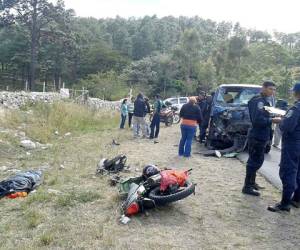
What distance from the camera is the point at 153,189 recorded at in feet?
18.8

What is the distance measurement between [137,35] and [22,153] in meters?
76.4

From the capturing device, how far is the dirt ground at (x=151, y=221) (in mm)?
4586

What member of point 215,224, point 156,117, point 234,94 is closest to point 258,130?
point 215,224

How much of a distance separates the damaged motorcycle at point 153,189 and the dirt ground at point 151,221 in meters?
0.16

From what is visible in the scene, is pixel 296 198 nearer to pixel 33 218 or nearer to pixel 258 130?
pixel 258 130

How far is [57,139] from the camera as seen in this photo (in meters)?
13.8

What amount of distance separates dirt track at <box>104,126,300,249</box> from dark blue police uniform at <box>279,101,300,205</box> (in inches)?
19.8

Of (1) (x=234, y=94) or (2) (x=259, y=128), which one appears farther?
(1) (x=234, y=94)

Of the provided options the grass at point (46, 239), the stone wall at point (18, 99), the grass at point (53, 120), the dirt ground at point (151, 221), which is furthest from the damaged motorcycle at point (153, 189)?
the stone wall at point (18, 99)

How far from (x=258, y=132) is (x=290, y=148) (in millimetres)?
916

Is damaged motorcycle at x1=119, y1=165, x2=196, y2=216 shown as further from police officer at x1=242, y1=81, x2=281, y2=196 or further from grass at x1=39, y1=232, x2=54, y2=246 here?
police officer at x1=242, y1=81, x2=281, y2=196

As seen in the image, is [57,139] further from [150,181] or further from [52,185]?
[150,181]

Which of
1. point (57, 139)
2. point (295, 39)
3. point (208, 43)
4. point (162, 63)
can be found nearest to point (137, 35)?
point (208, 43)

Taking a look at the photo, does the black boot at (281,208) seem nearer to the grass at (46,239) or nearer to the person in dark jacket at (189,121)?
the grass at (46,239)
